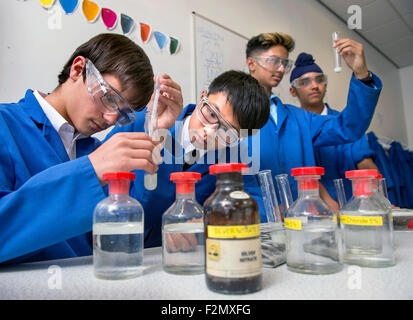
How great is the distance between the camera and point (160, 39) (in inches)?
72.6

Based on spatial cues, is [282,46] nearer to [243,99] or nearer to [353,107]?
[353,107]

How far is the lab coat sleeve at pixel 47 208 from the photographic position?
568mm

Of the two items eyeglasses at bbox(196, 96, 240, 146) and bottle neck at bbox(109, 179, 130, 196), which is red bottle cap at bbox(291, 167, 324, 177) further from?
eyeglasses at bbox(196, 96, 240, 146)

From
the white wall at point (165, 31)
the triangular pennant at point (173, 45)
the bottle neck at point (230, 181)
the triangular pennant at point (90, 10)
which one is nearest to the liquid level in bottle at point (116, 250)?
the bottle neck at point (230, 181)

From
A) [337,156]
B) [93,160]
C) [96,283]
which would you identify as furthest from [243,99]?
[337,156]

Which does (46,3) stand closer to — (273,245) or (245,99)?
(245,99)

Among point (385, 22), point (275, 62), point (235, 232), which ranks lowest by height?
point (235, 232)

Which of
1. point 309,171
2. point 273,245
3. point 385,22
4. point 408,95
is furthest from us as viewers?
point 408,95

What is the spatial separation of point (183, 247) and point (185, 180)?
0.14 meters

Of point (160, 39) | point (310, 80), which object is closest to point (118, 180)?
point (160, 39)

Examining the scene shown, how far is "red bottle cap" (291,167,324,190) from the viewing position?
54 centimetres

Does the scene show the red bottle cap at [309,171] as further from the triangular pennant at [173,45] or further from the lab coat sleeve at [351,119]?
the triangular pennant at [173,45]

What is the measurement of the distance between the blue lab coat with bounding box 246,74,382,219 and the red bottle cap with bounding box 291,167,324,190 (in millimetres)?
815
